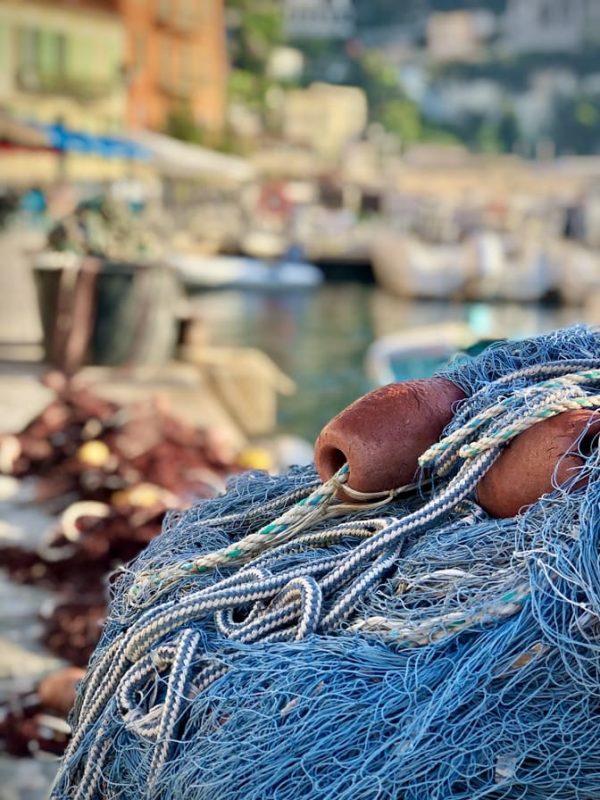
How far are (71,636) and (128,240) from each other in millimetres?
9797

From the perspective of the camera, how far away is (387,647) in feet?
3.71

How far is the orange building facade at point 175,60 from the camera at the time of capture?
3503 centimetres

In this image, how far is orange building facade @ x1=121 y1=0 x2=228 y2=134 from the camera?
3503 cm

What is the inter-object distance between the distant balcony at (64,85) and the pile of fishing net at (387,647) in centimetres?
2965

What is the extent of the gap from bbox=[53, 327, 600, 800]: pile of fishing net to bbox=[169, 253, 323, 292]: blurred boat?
27747 millimetres

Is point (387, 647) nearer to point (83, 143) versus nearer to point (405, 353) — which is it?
point (405, 353)

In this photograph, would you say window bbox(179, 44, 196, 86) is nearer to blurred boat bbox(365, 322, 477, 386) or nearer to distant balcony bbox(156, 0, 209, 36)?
distant balcony bbox(156, 0, 209, 36)

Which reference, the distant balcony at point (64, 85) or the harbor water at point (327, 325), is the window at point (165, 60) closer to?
the distant balcony at point (64, 85)

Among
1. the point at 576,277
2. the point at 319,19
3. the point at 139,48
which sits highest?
the point at 319,19

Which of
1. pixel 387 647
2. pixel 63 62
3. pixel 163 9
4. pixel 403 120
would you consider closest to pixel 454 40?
pixel 403 120

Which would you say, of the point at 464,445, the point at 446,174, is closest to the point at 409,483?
the point at 464,445

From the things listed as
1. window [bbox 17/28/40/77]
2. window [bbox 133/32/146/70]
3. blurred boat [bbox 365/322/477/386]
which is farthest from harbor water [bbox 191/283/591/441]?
window [bbox 133/32/146/70]

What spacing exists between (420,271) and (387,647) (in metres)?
34.8

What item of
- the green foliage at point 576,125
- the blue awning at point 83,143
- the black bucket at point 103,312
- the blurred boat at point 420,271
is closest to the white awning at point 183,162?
the blue awning at point 83,143
